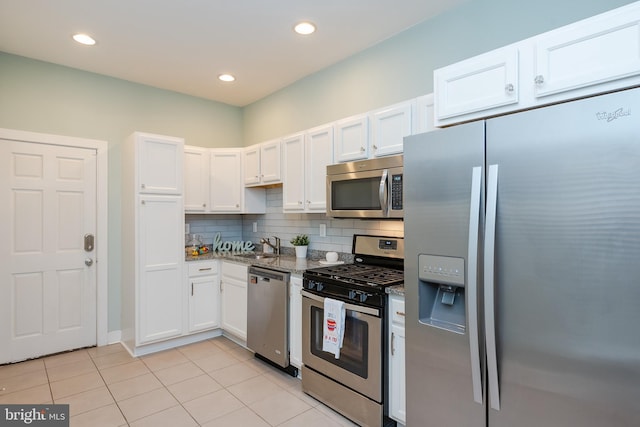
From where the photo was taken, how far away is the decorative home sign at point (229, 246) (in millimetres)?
4387

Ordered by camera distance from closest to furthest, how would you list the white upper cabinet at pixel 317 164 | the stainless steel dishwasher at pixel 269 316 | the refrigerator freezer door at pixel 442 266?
1. the refrigerator freezer door at pixel 442 266
2. the stainless steel dishwasher at pixel 269 316
3. the white upper cabinet at pixel 317 164

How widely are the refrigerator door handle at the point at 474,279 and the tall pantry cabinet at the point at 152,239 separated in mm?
2971

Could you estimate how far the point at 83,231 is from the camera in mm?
3639

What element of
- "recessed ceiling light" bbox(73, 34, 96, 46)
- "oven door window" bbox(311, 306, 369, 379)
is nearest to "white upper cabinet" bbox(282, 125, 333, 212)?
"oven door window" bbox(311, 306, 369, 379)

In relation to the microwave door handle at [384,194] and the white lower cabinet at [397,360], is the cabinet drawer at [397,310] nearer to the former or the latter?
the white lower cabinet at [397,360]

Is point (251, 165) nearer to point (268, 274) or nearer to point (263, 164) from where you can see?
point (263, 164)

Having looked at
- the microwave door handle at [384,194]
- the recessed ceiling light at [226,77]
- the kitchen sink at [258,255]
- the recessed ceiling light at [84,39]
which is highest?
the recessed ceiling light at [84,39]

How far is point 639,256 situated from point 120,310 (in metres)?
4.28

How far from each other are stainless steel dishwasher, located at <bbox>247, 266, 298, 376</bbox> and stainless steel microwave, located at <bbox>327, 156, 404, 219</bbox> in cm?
77

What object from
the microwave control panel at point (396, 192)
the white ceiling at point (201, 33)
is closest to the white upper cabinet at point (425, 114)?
the microwave control panel at point (396, 192)

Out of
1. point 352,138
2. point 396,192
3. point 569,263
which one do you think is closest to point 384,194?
point 396,192

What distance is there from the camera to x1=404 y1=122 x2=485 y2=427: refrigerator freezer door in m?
1.60

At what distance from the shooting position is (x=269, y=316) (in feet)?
10.2

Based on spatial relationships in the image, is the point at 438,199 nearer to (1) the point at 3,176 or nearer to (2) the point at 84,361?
(2) the point at 84,361
